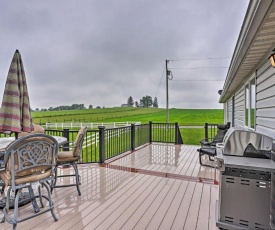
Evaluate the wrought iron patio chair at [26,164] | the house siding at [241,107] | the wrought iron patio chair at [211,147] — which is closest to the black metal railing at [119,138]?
the wrought iron patio chair at [211,147]

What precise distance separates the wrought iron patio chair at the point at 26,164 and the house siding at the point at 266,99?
2.87 m

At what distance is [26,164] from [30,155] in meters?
0.11

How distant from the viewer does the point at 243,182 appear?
81.7 inches

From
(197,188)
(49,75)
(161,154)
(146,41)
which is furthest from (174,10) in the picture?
(49,75)

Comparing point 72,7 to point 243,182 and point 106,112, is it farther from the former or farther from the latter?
point 106,112

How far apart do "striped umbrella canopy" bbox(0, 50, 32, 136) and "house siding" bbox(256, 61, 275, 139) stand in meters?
3.29

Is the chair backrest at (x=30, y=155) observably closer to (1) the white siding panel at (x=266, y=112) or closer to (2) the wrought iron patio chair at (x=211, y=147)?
(1) the white siding panel at (x=266, y=112)

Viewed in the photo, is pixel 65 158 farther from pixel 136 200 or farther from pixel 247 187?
pixel 247 187

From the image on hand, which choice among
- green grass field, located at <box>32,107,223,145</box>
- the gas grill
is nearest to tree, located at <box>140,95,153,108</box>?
green grass field, located at <box>32,107,223,145</box>

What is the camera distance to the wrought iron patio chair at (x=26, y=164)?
2.24 meters

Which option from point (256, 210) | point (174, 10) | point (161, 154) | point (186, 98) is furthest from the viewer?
point (186, 98)

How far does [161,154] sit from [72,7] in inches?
292

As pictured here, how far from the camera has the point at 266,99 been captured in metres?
3.09

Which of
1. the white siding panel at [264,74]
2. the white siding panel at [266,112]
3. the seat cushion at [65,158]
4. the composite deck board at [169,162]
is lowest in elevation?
the composite deck board at [169,162]
